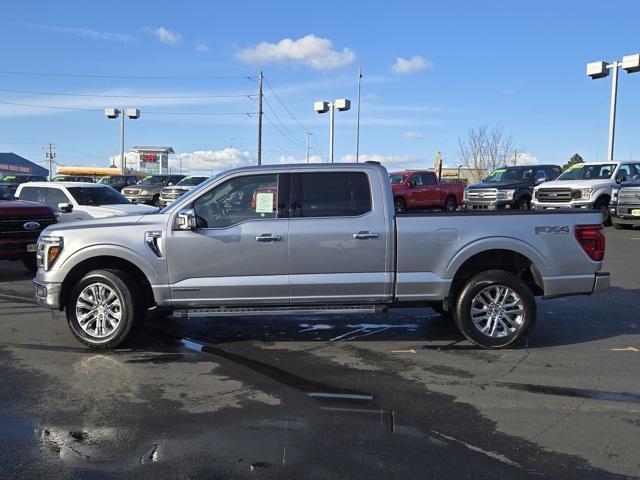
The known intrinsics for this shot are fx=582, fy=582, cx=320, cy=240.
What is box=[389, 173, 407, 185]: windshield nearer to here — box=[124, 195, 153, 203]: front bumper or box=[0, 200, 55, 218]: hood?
box=[124, 195, 153, 203]: front bumper

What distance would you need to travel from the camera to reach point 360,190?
21.1ft

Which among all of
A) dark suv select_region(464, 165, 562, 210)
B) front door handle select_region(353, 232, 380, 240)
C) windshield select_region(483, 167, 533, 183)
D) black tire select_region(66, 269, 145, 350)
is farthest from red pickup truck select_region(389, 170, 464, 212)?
black tire select_region(66, 269, 145, 350)

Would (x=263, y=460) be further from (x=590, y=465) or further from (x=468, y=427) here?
(x=590, y=465)

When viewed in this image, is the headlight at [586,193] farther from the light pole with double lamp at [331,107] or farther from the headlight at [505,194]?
the light pole with double lamp at [331,107]

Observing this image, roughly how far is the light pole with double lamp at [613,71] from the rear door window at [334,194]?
25.0m

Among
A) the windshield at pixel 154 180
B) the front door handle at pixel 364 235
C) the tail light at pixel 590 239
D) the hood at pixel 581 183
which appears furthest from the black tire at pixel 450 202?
the front door handle at pixel 364 235

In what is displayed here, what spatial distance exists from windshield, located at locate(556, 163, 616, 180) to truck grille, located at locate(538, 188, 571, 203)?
4.55ft

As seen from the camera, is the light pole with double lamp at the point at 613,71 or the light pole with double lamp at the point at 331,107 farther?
the light pole with double lamp at the point at 331,107

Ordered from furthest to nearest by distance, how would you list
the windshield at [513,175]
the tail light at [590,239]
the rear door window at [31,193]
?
the windshield at [513,175]
the rear door window at [31,193]
the tail light at [590,239]

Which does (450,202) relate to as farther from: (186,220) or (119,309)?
(119,309)

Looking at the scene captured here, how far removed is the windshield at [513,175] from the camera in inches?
918

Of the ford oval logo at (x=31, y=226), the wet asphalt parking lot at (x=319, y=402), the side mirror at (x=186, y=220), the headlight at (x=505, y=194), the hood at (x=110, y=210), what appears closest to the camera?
the wet asphalt parking lot at (x=319, y=402)

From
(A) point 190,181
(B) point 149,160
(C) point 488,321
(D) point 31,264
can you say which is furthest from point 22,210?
(B) point 149,160

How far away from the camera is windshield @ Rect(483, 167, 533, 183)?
2331 cm
